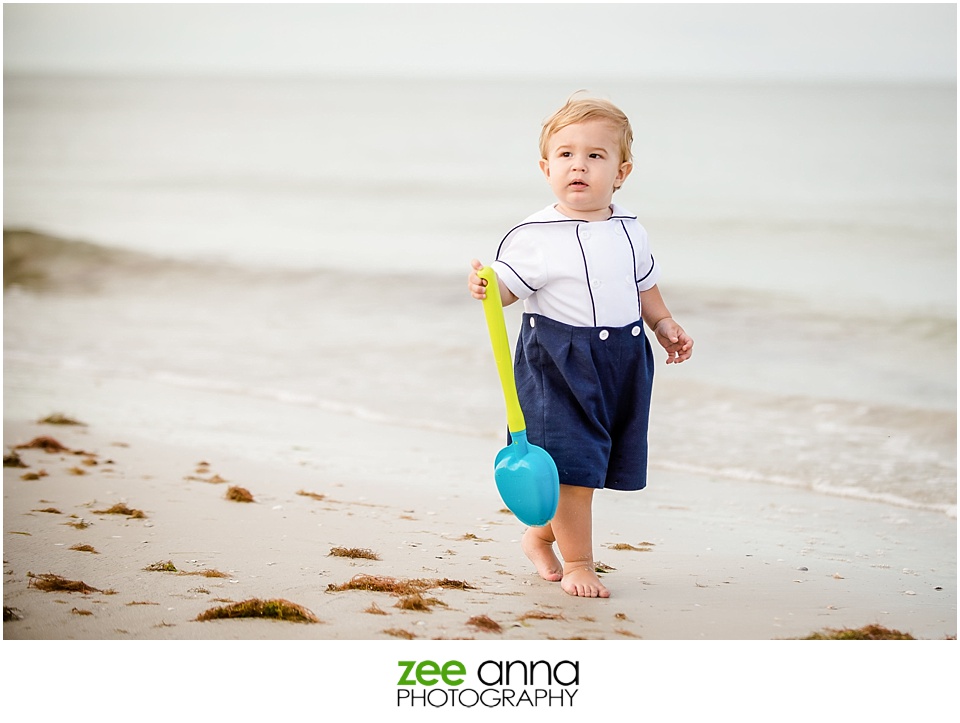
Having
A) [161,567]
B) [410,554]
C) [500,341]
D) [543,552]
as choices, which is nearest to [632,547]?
[543,552]

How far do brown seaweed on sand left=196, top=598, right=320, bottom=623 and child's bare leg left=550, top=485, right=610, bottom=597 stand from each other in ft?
1.62

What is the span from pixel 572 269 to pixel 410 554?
28.6 inches

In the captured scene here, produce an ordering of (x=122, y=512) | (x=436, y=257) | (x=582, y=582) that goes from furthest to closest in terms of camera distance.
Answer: (x=436, y=257)
(x=122, y=512)
(x=582, y=582)

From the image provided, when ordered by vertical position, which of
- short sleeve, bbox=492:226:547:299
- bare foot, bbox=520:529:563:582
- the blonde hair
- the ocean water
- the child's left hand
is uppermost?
the ocean water

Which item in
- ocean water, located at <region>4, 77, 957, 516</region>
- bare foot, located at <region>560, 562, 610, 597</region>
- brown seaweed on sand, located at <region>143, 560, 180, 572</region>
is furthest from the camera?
ocean water, located at <region>4, 77, 957, 516</region>

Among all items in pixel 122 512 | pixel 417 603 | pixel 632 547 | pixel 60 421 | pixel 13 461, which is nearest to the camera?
pixel 417 603

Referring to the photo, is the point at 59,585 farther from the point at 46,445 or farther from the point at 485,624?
the point at 46,445

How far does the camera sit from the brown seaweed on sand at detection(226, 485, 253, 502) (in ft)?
8.63

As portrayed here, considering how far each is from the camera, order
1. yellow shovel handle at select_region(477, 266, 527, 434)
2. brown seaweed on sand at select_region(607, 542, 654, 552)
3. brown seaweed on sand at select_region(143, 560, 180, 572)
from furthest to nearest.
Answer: brown seaweed on sand at select_region(607, 542, 654, 552) < brown seaweed on sand at select_region(143, 560, 180, 572) < yellow shovel handle at select_region(477, 266, 527, 434)

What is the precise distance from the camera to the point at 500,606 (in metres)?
1.92

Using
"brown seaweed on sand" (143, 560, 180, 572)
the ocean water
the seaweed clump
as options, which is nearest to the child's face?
the seaweed clump

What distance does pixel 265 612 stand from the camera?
1.84 m

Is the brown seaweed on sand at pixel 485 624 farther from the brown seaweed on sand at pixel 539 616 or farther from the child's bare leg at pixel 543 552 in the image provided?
the child's bare leg at pixel 543 552

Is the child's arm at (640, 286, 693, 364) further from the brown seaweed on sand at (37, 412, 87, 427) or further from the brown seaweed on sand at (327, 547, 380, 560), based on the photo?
the brown seaweed on sand at (37, 412, 87, 427)
